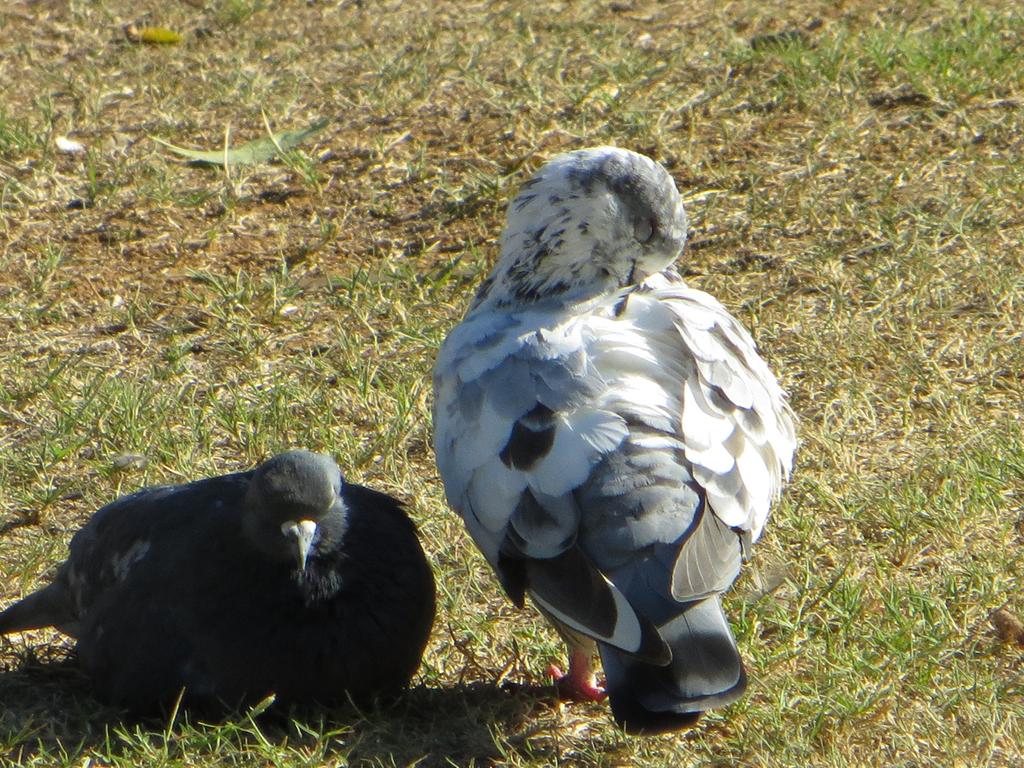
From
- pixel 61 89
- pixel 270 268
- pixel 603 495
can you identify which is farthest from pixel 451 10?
pixel 603 495

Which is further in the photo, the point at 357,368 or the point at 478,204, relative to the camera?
the point at 478,204

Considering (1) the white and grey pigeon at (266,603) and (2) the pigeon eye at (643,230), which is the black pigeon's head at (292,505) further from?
(2) the pigeon eye at (643,230)

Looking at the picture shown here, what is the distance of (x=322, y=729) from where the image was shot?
127 inches

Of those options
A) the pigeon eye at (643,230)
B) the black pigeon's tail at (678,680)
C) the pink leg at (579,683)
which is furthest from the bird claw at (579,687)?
the pigeon eye at (643,230)

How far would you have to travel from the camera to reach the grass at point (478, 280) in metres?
3.33

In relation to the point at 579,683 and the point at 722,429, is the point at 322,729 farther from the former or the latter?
the point at 722,429

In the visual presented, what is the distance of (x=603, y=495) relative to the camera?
10.1 ft

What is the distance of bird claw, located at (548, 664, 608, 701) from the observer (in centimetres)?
341

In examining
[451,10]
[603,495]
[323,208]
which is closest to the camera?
[603,495]

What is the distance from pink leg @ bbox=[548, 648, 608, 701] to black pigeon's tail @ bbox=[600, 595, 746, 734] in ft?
1.43

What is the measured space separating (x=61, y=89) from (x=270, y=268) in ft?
5.61

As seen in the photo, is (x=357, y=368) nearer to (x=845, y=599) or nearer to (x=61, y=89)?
(x=845, y=599)

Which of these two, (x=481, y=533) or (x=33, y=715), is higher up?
(x=481, y=533)

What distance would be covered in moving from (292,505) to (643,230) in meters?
1.09
